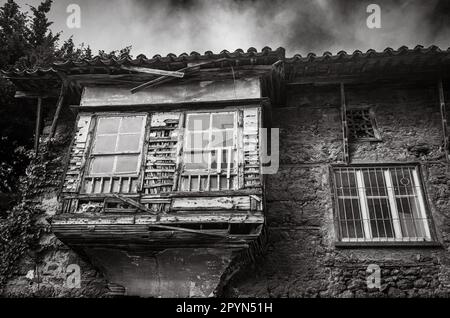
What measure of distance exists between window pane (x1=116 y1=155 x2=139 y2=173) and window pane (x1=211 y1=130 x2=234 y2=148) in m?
1.49

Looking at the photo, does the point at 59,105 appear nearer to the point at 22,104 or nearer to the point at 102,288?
the point at 22,104

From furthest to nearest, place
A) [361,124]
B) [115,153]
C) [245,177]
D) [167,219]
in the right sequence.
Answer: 1. [361,124]
2. [115,153]
3. [245,177]
4. [167,219]

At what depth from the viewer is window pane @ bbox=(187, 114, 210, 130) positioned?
23.9ft

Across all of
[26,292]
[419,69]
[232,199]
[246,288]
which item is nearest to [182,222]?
[232,199]

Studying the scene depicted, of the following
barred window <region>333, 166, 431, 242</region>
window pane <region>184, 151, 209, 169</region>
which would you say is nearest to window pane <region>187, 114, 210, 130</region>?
window pane <region>184, 151, 209, 169</region>

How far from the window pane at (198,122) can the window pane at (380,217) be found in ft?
11.3

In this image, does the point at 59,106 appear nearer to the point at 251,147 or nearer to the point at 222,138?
the point at 222,138

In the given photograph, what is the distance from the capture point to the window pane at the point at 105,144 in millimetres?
7250

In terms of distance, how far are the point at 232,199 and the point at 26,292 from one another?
13.9 feet

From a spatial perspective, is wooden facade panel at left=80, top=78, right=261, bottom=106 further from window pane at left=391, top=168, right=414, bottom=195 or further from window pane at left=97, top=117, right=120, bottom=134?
window pane at left=391, top=168, right=414, bottom=195

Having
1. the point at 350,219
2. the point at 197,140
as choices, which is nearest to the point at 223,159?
the point at 197,140

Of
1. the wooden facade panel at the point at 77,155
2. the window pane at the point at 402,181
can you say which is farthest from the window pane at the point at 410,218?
the wooden facade panel at the point at 77,155

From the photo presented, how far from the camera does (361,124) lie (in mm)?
8062

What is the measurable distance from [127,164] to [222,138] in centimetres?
185
